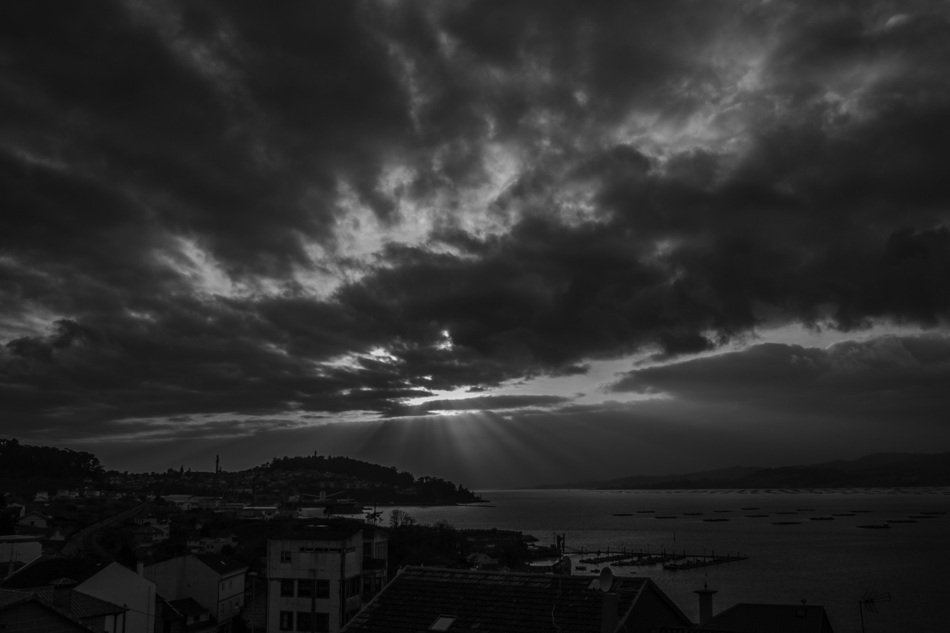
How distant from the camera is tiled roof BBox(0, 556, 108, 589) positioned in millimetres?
45531

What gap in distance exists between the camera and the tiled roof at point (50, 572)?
45.5 m

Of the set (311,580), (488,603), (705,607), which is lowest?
(311,580)

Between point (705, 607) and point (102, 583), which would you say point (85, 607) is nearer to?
point (102, 583)

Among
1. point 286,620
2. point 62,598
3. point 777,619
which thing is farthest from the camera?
point 286,620

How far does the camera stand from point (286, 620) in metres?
51.4

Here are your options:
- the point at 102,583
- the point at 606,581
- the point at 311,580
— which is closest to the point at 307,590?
the point at 311,580

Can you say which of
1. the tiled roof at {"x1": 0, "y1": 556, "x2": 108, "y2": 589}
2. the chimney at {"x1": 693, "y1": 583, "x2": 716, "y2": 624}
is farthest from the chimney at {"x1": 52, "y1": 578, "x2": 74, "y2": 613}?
the chimney at {"x1": 693, "y1": 583, "x2": 716, "y2": 624}

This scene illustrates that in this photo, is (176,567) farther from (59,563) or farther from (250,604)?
(59,563)

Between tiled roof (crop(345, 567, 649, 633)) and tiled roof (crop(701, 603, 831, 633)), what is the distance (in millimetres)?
11963

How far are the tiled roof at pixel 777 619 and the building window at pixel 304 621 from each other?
2811cm

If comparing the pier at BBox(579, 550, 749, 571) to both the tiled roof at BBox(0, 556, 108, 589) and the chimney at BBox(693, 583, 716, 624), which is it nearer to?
the tiled roof at BBox(0, 556, 108, 589)

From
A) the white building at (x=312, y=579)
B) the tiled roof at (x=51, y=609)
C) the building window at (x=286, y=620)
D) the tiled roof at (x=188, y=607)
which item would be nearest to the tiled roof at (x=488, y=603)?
the tiled roof at (x=51, y=609)

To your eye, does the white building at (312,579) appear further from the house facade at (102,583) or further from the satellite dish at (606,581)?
the satellite dish at (606,581)

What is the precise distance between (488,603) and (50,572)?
37.0 meters
